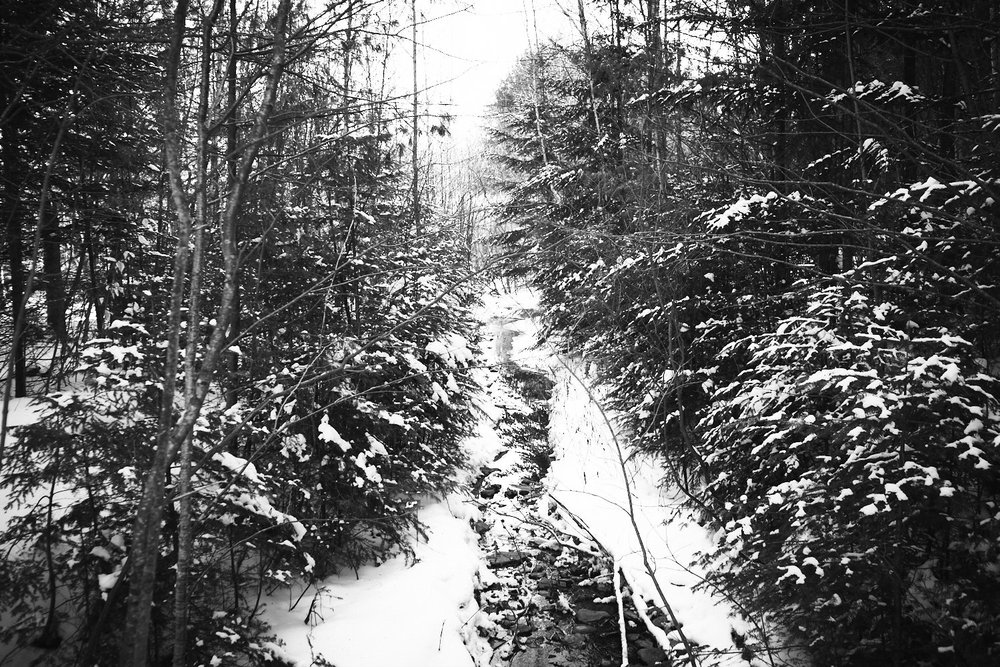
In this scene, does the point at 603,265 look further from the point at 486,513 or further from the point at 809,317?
the point at 486,513

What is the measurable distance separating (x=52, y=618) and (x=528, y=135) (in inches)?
523

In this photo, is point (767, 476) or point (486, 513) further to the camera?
point (486, 513)

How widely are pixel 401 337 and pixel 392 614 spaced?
3.36m

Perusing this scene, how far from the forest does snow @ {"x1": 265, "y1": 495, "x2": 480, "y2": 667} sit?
7.6 inches

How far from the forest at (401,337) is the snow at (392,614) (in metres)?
0.19

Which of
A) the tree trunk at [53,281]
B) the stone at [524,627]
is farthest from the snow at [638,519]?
the tree trunk at [53,281]

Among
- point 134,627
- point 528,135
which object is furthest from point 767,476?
point 528,135

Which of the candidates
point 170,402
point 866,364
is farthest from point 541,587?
point 170,402

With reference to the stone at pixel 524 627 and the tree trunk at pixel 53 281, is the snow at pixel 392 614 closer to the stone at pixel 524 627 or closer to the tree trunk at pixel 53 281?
the stone at pixel 524 627

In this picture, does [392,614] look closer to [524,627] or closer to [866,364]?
[524,627]

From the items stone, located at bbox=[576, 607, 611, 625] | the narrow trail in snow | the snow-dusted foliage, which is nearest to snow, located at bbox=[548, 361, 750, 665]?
the narrow trail in snow

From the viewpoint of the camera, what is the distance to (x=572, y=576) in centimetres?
679

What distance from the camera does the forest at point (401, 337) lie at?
2.40 metres

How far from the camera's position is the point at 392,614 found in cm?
539
